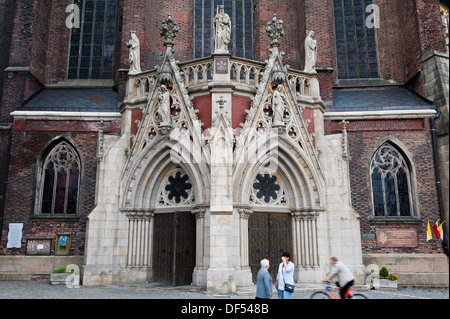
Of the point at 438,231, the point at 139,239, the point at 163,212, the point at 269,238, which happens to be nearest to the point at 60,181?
the point at 139,239

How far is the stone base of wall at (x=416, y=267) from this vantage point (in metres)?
14.1

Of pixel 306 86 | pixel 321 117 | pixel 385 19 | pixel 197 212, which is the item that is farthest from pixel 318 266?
pixel 385 19

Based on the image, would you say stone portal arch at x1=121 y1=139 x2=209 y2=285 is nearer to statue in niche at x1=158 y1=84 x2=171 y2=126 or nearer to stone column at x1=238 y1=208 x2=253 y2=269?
statue in niche at x1=158 y1=84 x2=171 y2=126

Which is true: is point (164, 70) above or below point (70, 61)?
below

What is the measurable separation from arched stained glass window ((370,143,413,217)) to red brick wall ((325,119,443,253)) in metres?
0.34

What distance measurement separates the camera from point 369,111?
15.7m

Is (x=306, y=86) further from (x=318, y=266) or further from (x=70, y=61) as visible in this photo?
(x=70, y=61)

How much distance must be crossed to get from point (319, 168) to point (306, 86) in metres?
3.16

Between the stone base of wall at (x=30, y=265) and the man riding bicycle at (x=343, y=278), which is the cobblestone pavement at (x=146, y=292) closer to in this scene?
the stone base of wall at (x=30, y=265)

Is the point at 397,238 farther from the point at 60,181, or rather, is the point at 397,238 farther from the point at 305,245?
the point at 60,181

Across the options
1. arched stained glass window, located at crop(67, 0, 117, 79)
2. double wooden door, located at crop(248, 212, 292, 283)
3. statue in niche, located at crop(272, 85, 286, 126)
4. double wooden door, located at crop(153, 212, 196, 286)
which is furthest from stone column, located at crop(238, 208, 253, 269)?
arched stained glass window, located at crop(67, 0, 117, 79)

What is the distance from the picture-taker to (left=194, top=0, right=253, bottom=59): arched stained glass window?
19.1 meters

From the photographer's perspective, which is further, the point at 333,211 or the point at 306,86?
the point at 306,86

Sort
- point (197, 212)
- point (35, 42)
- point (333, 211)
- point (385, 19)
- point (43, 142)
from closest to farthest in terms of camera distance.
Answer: point (197, 212), point (333, 211), point (43, 142), point (35, 42), point (385, 19)
